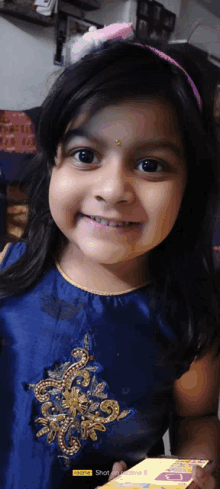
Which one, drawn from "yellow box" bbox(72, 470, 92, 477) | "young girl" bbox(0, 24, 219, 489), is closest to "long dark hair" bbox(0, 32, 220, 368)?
"young girl" bbox(0, 24, 219, 489)

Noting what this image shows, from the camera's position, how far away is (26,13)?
648mm

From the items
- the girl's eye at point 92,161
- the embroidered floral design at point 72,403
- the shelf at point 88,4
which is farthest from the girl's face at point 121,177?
the shelf at point 88,4

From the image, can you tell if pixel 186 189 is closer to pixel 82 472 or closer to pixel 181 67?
pixel 181 67

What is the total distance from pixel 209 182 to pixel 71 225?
0.14 m

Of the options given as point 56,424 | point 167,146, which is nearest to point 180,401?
point 56,424

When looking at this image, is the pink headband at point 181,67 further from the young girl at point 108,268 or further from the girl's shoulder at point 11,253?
the girl's shoulder at point 11,253

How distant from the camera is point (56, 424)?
38 cm

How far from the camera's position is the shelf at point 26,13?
1.97ft

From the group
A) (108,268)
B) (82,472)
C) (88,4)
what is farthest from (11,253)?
(88,4)

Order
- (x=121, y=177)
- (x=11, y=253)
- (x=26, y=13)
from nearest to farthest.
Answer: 1. (x=121, y=177)
2. (x=11, y=253)
3. (x=26, y=13)

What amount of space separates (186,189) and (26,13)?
0.47m

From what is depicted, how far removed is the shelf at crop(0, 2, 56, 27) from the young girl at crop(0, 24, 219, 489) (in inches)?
12.1

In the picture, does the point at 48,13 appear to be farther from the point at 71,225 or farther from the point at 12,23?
the point at 71,225

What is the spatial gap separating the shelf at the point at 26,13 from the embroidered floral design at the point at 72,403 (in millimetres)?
485
